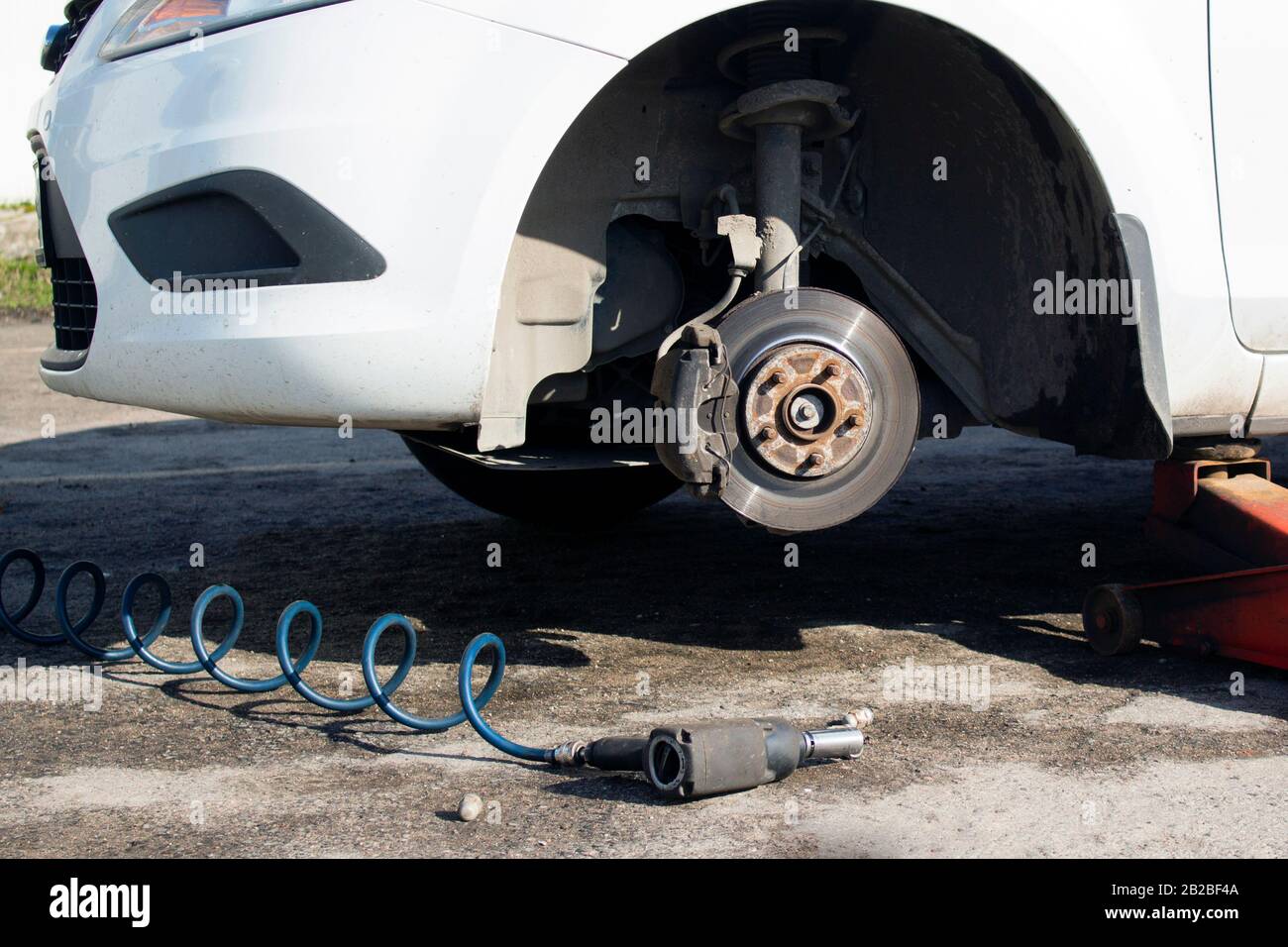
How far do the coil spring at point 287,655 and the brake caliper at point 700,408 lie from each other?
0.51 metres

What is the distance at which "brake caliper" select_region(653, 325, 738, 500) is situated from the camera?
2502mm

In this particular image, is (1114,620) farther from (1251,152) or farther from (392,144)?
(392,144)

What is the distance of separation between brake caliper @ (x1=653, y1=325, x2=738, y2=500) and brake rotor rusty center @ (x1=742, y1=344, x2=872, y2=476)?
6 cm

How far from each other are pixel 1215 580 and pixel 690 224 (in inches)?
53.5

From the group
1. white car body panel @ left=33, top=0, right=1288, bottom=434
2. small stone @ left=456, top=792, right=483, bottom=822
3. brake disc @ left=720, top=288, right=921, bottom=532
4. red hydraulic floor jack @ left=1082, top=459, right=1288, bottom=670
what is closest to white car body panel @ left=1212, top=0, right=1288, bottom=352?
white car body panel @ left=33, top=0, right=1288, bottom=434

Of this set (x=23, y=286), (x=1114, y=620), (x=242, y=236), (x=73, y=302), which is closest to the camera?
(x=242, y=236)

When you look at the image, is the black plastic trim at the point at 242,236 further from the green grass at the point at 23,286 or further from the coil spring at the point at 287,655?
the green grass at the point at 23,286

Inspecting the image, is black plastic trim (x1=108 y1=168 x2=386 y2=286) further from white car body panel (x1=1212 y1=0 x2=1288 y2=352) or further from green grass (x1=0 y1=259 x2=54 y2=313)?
green grass (x1=0 y1=259 x2=54 y2=313)

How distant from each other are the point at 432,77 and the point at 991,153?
4.30ft

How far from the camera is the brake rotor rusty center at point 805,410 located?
8.50 feet

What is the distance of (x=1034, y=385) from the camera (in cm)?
297

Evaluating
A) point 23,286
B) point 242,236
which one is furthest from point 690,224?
point 23,286

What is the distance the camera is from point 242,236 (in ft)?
7.73

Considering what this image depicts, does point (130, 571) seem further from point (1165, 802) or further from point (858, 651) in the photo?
point (1165, 802)
